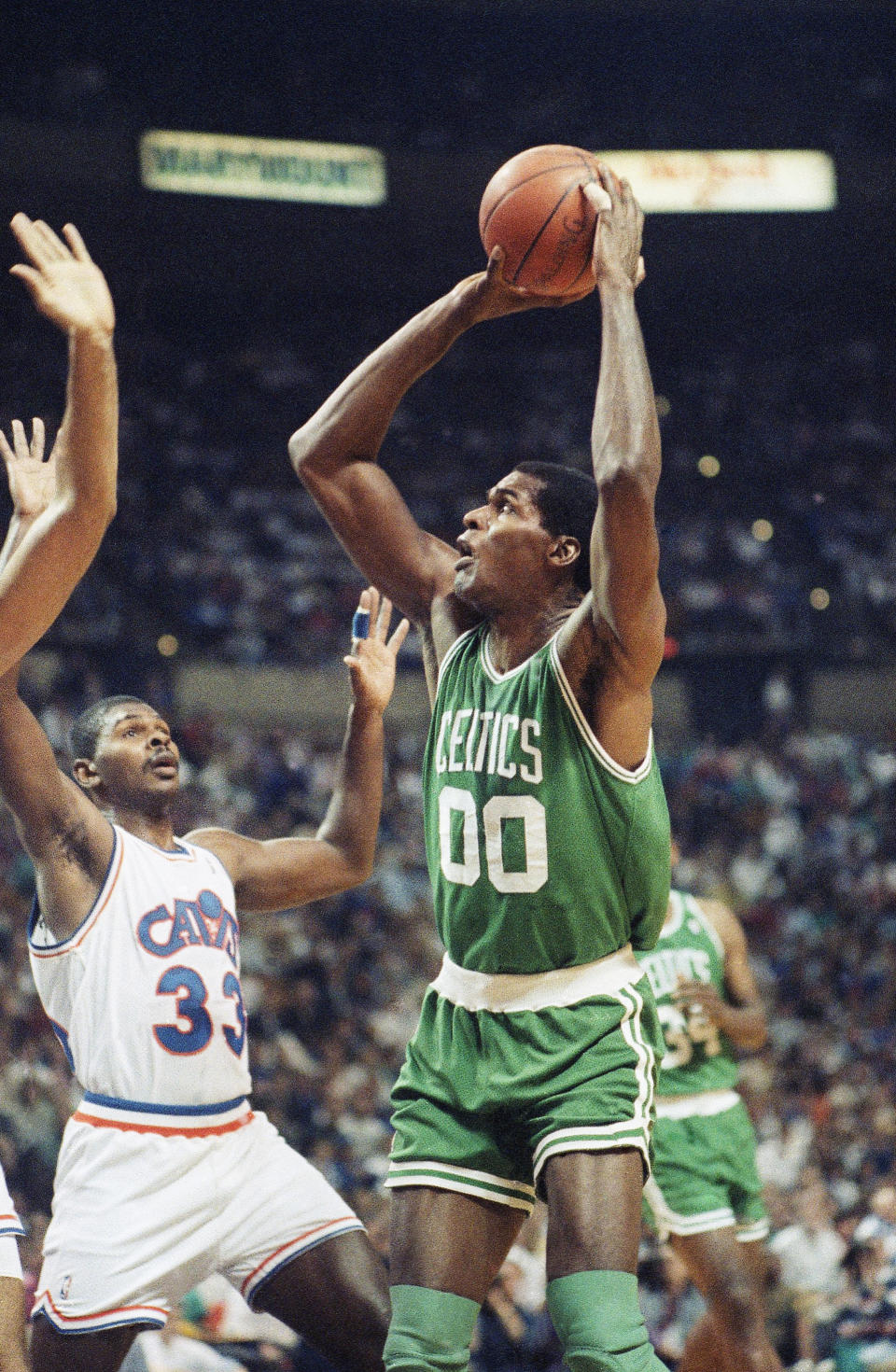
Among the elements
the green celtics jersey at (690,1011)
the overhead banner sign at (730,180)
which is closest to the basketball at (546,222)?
the green celtics jersey at (690,1011)

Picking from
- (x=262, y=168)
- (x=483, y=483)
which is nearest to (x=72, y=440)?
(x=262, y=168)

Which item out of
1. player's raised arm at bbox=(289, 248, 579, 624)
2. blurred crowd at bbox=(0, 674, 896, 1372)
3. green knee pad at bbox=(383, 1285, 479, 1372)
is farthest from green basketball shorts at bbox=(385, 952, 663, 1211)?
blurred crowd at bbox=(0, 674, 896, 1372)

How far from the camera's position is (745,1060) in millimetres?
11539

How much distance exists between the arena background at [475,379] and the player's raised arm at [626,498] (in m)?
9.38

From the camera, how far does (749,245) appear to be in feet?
55.9

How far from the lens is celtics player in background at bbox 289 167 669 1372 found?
10.2 feet

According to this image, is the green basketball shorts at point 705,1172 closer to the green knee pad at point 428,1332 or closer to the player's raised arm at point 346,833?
the player's raised arm at point 346,833

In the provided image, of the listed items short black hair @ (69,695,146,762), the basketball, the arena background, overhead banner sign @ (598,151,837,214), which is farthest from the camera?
overhead banner sign @ (598,151,837,214)

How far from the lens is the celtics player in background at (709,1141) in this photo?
5609mm

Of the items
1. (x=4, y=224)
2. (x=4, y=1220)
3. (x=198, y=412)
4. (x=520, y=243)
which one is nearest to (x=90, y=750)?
(x=4, y=1220)

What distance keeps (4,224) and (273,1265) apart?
12859 mm

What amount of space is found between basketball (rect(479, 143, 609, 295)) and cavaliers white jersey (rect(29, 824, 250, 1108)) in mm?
1850

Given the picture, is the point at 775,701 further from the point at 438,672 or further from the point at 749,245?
the point at 438,672

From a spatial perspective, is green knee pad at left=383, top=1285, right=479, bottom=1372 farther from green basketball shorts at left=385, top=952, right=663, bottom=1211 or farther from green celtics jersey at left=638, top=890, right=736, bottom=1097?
green celtics jersey at left=638, top=890, right=736, bottom=1097
